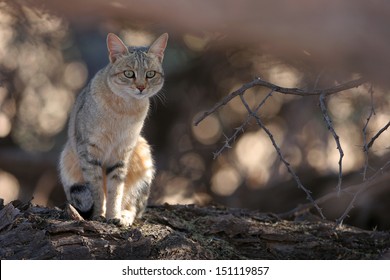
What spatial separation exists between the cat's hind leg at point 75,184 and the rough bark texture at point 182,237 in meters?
0.21

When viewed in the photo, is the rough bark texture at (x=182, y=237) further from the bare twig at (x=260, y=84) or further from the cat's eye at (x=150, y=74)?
the cat's eye at (x=150, y=74)

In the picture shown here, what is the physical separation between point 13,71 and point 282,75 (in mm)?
4100

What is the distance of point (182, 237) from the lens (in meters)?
5.02

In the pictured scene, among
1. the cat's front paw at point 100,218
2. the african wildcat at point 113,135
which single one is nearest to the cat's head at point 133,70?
the african wildcat at point 113,135

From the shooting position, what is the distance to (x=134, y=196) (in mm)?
5797

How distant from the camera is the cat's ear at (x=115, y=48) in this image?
5.63 m

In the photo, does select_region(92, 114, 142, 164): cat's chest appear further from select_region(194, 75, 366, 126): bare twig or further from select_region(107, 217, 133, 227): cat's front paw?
select_region(194, 75, 366, 126): bare twig

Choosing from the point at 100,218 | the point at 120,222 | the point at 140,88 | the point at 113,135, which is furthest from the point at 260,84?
the point at 100,218

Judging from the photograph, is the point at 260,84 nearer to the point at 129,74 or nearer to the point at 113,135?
Answer: the point at 129,74

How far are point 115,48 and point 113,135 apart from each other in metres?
0.78

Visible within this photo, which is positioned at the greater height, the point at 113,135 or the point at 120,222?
the point at 113,135

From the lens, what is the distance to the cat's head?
561cm

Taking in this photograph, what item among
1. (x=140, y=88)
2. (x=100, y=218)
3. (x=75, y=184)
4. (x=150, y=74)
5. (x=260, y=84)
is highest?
(x=260, y=84)

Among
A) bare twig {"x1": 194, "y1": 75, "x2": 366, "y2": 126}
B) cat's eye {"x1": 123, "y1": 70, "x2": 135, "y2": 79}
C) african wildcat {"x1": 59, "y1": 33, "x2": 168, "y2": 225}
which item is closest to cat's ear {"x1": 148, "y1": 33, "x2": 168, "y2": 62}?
african wildcat {"x1": 59, "y1": 33, "x2": 168, "y2": 225}
